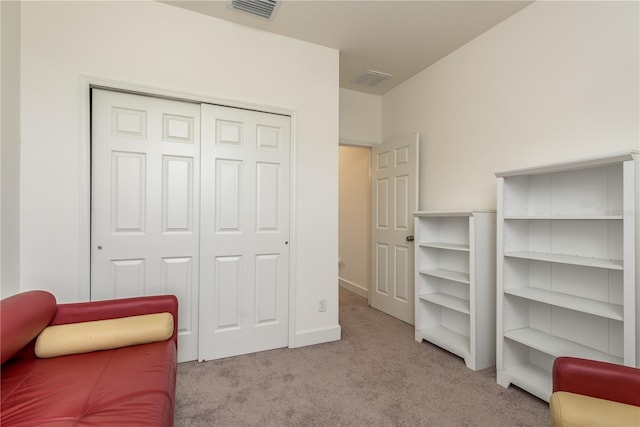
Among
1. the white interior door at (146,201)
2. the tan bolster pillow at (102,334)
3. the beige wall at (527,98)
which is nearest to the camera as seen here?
the tan bolster pillow at (102,334)

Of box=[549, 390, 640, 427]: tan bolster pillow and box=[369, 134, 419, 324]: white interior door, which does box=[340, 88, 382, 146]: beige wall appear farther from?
box=[549, 390, 640, 427]: tan bolster pillow

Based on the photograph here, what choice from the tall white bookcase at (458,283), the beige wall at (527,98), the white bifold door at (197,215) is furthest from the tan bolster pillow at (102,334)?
the beige wall at (527,98)

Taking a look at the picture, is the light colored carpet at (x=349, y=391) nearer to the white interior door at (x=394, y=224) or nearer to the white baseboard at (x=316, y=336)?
the white baseboard at (x=316, y=336)

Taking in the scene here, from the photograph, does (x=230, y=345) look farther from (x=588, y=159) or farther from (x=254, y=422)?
(x=588, y=159)

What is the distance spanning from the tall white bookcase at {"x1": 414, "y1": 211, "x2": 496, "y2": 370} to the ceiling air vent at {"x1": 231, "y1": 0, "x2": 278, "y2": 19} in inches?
82.3

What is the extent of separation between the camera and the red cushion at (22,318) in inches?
47.5

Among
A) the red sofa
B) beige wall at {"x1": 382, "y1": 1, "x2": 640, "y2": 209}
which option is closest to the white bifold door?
the red sofa

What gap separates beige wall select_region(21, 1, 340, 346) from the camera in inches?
76.3

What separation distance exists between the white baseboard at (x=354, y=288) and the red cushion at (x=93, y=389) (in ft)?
10.4

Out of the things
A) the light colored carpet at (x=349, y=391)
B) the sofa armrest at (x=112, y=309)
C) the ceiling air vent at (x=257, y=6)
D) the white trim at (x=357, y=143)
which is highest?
the ceiling air vent at (x=257, y=6)

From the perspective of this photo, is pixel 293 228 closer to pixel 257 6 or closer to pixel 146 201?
pixel 146 201

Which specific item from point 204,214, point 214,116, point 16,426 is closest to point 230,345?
point 204,214

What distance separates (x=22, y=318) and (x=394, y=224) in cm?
309

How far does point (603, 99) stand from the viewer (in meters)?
1.84
